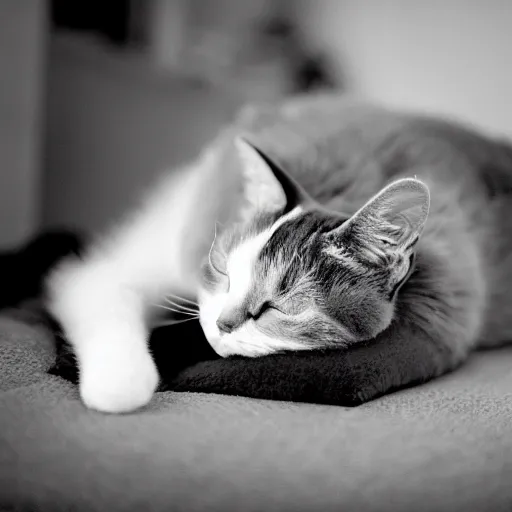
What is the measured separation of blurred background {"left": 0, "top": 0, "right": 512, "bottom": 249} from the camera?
227 cm

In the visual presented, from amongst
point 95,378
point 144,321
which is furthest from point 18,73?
point 95,378

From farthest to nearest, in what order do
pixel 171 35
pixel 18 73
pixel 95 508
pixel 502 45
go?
1. pixel 171 35
2. pixel 502 45
3. pixel 18 73
4. pixel 95 508

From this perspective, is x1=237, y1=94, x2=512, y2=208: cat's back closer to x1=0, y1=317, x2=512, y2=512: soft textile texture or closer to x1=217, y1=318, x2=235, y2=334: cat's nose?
x1=217, y1=318, x2=235, y2=334: cat's nose

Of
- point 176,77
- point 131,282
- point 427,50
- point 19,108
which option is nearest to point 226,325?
point 131,282

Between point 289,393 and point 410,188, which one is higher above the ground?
point 410,188

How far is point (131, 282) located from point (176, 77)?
176 cm

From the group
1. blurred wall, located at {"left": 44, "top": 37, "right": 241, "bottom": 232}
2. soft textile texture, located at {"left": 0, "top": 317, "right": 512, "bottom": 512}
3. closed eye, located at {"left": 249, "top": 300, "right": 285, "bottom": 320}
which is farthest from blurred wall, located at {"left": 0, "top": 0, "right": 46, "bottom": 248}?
closed eye, located at {"left": 249, "top": 300, "right": 285, "bottom": 320}

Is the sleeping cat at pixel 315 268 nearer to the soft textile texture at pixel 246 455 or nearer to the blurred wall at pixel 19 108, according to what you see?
the soft textile texture at pixel 246 455

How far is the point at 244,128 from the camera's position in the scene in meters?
1.41

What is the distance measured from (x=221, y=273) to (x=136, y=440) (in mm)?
331

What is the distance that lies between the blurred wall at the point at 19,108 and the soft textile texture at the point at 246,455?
1392 millimetres

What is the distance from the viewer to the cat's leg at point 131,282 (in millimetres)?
798

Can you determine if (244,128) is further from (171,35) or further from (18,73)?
(171,35)

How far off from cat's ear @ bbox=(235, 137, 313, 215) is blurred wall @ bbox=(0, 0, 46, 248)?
1320 millimetres
